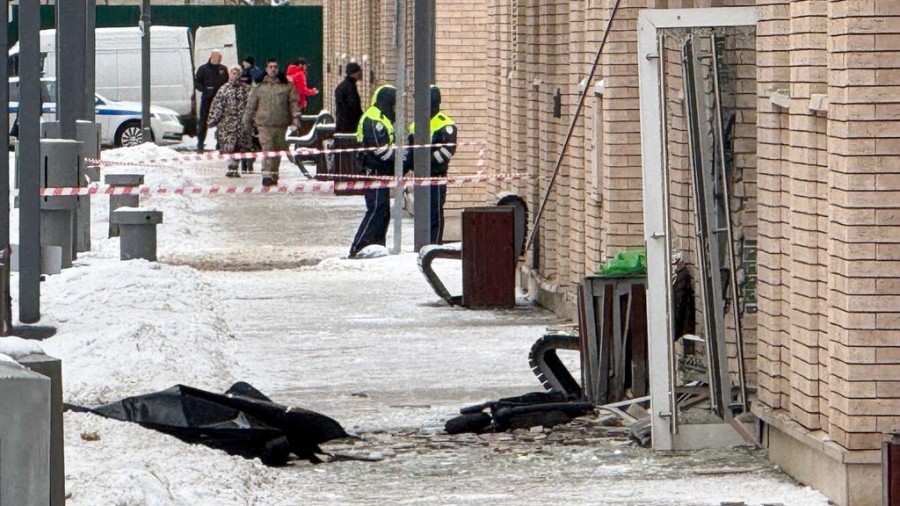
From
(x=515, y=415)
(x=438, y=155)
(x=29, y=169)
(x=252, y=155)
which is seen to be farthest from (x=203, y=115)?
(x=515, y=415)

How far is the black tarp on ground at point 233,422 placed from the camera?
8.74m

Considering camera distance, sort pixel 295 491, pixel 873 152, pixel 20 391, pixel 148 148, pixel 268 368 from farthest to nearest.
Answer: pixel 148 148, pixel 268 368, pixel 295 491, pixel 873 152, pixel 20 391

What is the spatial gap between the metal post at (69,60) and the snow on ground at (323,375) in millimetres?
1499

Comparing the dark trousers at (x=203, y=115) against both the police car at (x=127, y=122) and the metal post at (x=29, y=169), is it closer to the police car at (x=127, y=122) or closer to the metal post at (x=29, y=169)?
the police car at (x=127, y=122)

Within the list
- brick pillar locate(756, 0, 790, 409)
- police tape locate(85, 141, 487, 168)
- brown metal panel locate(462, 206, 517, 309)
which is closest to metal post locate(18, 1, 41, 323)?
brown metal panel locate(462, 206, 517, 309)

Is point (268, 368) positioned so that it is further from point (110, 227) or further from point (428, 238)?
point (110, 227)

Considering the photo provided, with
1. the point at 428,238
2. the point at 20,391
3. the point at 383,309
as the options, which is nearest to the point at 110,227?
the point at 428,238

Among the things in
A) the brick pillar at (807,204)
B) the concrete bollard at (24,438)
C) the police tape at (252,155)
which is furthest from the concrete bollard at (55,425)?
the police tape at (252,155)

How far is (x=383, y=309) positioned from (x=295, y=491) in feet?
22.2

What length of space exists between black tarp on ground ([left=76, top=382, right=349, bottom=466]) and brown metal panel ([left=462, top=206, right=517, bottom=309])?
5.59m

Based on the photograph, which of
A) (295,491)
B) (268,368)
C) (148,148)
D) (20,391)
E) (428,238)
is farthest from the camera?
(148,148)

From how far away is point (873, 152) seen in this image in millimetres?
7285

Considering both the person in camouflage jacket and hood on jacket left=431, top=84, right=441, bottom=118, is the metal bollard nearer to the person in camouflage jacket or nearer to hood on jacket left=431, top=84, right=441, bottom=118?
hood on jacket left=431, top=84, right=441, bottom=118

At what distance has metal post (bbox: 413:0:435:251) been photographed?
18.1 m
